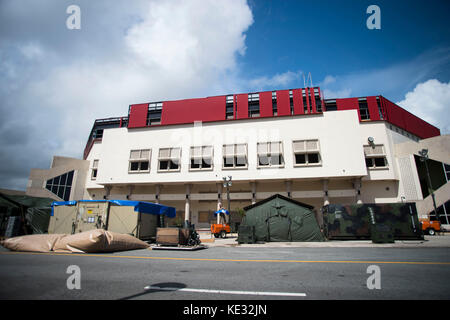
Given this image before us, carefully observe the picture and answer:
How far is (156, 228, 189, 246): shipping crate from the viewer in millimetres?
12000

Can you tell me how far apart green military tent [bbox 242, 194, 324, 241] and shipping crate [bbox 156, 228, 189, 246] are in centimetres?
566

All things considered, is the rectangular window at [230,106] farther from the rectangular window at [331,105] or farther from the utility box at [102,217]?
the utility box at [102,217]

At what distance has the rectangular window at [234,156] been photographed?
96.3 feet

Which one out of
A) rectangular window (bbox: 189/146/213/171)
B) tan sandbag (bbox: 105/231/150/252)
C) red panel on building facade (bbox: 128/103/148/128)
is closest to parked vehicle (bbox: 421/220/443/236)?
rectangular window (bbox: 189/146/213/171)

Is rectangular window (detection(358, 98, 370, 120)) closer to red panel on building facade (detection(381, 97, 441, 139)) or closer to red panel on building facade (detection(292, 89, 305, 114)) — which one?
red panel on building facade (detection(381, 97, 441, 139))

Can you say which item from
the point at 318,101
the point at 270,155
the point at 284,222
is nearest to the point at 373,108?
the point at 318,101

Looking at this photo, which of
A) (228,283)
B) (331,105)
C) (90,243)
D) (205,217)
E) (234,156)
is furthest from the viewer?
(331,105)

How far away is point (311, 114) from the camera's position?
29438 millimetres

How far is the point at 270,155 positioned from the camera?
28875 millimetres

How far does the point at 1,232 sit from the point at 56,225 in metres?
Answer: 4.96

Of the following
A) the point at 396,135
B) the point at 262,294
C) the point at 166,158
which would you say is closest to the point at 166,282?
the point at 262,294

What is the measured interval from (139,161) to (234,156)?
14.3 meters

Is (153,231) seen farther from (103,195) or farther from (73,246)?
(103,195)

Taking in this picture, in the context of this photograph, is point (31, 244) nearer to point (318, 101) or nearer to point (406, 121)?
point (318, 101)
